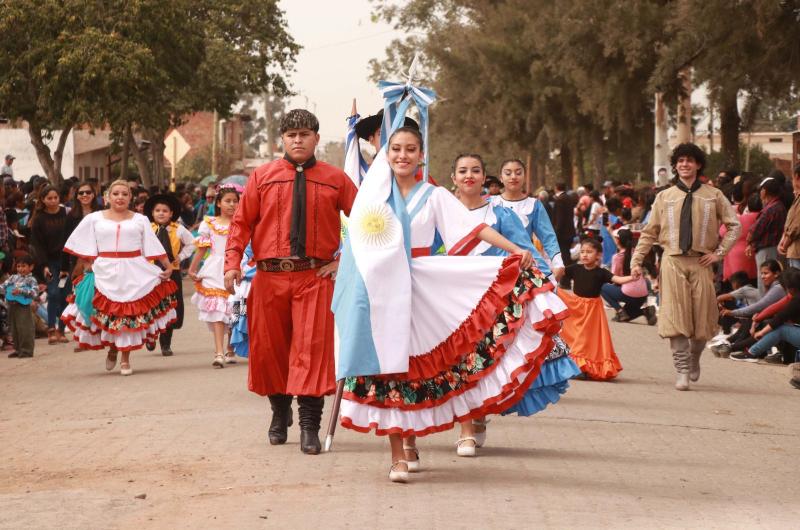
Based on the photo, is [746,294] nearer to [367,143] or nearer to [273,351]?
[367,143]

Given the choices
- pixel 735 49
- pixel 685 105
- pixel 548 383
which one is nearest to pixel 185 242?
pixel 548 383

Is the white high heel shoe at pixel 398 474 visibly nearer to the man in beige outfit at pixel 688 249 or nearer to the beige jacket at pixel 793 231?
the man in beige outfit at pixel 688 249

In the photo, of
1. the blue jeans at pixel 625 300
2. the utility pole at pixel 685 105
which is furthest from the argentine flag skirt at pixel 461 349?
the utility pole at pixel 685 105

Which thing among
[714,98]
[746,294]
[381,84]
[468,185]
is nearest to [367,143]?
[468,185]

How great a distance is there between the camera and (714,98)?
2595cm

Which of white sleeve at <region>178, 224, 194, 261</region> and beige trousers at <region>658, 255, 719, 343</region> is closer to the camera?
beige trousers at <region>658, 255, 719, 343</region>

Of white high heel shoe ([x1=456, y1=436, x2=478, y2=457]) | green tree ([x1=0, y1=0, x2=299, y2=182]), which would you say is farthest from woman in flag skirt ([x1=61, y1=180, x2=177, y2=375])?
green tree ([x1=0, y1=0, x2=299, y2=182])

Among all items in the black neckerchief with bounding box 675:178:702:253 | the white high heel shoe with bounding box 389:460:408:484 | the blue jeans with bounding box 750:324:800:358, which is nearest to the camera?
the white high heel shoe with bounding box 389:460:408:484

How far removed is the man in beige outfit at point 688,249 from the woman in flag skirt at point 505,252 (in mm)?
1606

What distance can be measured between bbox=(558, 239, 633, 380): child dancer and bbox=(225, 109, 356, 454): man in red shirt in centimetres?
434

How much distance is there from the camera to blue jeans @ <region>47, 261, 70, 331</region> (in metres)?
18.0

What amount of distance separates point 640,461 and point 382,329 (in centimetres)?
198

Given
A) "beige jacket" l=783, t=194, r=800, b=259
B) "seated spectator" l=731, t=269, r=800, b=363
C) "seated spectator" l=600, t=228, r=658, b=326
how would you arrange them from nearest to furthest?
"seated spectator" l=731, t=269, r=800, b=363 → "beige jacket" l=783, t=194, r=800, b=259 → "seated spectator" l=600, t=228, r=658, b=326

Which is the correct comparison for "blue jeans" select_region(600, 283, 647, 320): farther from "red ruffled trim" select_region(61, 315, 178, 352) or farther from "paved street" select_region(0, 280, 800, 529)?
"red ruffled trim" select_region(61, 315, 178, 352)
